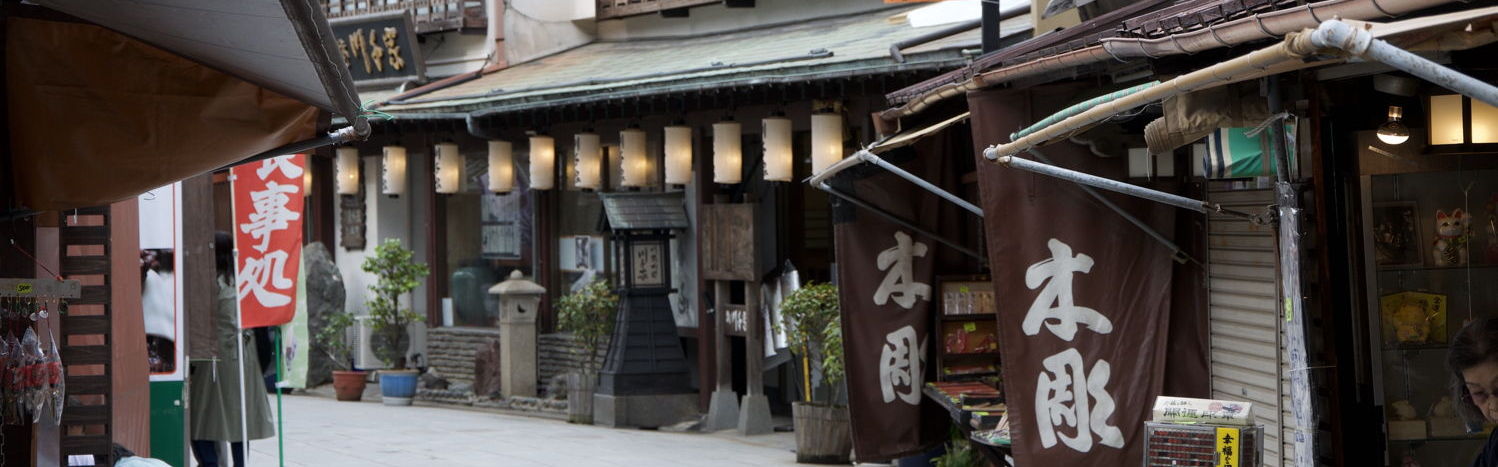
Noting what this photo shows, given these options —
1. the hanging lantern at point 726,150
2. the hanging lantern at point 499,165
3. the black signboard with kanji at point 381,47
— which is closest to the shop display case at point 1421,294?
the hanging lantern at point 726,150

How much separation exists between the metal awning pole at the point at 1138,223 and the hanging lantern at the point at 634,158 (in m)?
10.7

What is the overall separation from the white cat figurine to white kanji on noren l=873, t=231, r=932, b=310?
5653mm

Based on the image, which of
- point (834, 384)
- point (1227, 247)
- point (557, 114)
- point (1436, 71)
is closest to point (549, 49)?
point (557, 114)

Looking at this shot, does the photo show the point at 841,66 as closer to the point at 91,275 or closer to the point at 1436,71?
the point at 91,275

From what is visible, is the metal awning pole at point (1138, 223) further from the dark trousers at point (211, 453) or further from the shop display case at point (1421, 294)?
the dark trousers at point (211, 453)

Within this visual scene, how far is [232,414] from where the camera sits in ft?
43.3

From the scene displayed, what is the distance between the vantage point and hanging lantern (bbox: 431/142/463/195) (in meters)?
22.0

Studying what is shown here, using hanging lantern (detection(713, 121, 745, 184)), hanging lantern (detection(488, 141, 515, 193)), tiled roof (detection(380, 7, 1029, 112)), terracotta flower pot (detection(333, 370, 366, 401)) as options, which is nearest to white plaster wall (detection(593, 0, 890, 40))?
tiled roof (detection(380, 7, 1029, 112))

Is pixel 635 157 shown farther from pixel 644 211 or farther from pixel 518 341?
pixel 518 341

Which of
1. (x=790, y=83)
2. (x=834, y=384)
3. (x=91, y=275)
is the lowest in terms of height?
(x=834, y=384)

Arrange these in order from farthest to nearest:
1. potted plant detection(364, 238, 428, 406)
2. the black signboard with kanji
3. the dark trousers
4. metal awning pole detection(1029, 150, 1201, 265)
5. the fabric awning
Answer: the black signboard with kanji
potted plant detection(364, 238, 428, 406)
the dark trousers
metal awning pole detection(1029, 150, 1201, 265)
the fabric awning

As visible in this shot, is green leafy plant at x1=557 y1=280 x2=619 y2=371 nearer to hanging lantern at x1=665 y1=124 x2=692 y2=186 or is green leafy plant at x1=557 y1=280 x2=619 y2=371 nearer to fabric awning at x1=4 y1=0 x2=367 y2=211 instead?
hanging lantern at x1=665 y1=124 x2=692 y2=186

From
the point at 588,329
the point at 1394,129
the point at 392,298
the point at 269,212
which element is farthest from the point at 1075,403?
the point at 392,298

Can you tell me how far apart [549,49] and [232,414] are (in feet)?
39.1
